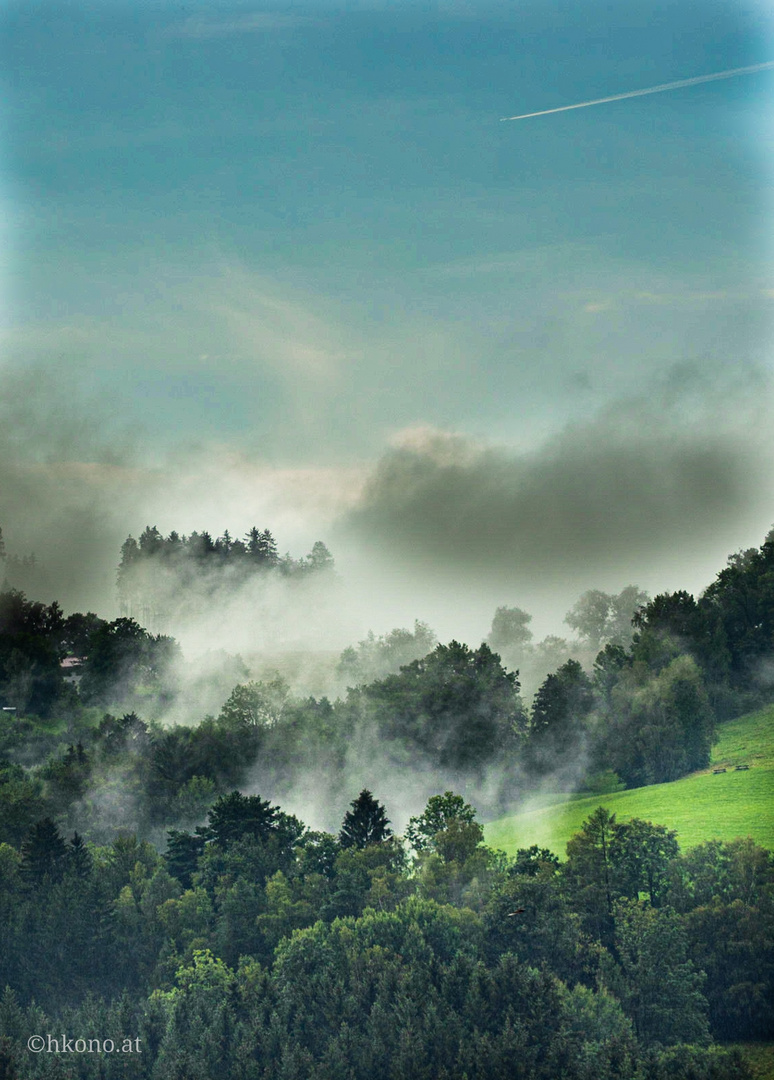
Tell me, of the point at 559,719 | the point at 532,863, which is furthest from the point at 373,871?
the point at 559,719

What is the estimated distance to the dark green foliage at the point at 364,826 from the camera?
2300 centimetres

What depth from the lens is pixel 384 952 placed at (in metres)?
19.9

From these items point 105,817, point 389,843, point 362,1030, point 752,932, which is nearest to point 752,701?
point 752,932

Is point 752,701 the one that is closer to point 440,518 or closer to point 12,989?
point 440,518

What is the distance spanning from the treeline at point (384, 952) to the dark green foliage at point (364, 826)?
4 centimetres

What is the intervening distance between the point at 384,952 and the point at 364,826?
3547mm

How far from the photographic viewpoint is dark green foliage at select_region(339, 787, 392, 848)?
906 inches

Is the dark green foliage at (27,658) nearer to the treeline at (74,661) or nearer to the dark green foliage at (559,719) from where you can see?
the treeline at (74,661)

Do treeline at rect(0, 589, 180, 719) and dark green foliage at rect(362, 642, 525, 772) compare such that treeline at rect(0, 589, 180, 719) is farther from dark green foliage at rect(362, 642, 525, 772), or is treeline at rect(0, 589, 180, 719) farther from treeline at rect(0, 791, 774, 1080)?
treeline at rect(0, 791, 774, 1080)

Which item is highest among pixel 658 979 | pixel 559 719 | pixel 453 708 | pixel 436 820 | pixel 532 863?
pixel 453 708

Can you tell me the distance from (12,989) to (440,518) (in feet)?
48.9

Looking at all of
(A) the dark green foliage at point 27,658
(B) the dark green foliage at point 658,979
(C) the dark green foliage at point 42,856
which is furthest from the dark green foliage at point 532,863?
(A) the dark green foliage at point 27,658

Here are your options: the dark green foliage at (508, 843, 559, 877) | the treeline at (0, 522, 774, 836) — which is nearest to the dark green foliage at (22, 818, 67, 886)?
the treeline at (0, 522, 774, 836)

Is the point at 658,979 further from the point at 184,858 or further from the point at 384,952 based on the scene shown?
the point at 184,858
